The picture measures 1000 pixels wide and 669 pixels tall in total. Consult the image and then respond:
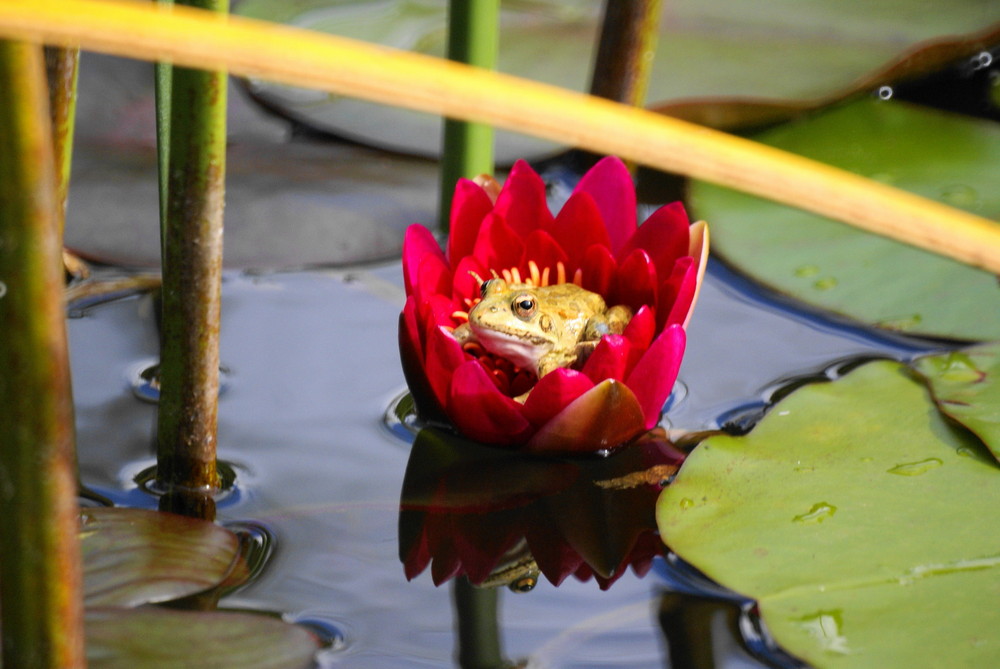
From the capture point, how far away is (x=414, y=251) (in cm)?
97

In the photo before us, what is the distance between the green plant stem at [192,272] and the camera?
687 mm

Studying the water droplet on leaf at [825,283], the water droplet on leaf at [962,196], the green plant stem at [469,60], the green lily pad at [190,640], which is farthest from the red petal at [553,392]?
the water droplet on leaf at [962,196]

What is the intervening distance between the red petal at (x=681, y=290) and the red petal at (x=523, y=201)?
6.9 inches

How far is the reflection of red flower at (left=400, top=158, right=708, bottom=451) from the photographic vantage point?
0.89m

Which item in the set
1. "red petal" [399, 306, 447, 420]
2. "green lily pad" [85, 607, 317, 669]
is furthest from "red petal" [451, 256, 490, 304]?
"green lily pad" [85, 607, 317, 669]

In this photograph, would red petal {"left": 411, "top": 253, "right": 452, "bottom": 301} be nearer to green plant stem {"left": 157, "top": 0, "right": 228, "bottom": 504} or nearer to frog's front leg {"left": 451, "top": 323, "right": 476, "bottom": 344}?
frog's front leg {"left": 451, "top": 323, "right": 476, "bottom": 344}

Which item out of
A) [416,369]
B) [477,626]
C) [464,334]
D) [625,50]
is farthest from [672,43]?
[477,626]

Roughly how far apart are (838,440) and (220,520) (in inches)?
25.4

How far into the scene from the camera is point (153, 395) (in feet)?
3.48

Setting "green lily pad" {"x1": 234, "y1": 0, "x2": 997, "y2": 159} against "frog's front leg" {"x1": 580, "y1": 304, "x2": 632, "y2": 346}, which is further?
"green lily pad" {"x1": 234, "y1": 0, "x2": 997, "y2": 159}

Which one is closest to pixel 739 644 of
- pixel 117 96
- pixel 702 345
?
pixel 702 345

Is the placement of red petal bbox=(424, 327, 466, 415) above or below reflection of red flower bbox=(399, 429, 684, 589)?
above

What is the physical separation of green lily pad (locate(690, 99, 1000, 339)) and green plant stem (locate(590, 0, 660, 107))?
0.70 ft

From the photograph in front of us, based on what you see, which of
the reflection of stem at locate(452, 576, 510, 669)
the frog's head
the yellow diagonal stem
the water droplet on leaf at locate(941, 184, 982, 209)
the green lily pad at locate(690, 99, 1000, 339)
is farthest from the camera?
the water droplet on leaf at locate(941, 184, 982, 209)
